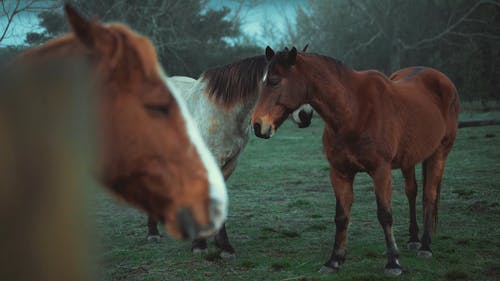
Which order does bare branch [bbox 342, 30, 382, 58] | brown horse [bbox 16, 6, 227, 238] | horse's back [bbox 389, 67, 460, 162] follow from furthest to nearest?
bare branch [bbox 342, 30, 382, 58] → horse's back [bbox 389, 67, 460, 162] → brown horse [bbox 16, 6, 227, 238]

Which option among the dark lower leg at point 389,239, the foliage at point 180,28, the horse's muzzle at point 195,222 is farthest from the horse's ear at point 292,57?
the foliage at point 180,28

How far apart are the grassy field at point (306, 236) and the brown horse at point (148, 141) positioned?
3.45ft

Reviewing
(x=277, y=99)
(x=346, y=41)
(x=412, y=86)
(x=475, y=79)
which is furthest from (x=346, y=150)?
(x=346, y=41)

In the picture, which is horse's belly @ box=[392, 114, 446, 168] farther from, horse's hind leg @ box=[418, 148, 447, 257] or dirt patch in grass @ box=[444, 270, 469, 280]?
dirt patch in grass @ box=[444, 270, 469, 280]

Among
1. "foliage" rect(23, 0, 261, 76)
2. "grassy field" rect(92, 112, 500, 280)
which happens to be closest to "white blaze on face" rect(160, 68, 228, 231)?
"grassy field" rect(92, 112, 500, 280)

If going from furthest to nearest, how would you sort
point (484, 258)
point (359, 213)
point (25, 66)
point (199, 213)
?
point (359, 213) → point (484, 258) → point (199, 213) → point (25, 66)

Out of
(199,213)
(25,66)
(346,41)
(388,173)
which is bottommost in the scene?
(388,173)

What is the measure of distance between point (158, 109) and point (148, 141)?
97 millimetres

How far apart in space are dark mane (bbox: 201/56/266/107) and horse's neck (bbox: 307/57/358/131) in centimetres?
97

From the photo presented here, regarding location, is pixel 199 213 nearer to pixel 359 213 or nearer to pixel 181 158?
pixel 181 158

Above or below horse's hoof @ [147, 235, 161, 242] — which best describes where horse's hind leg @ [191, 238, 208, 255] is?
below

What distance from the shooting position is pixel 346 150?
14.3ft

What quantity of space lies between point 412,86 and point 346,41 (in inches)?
867

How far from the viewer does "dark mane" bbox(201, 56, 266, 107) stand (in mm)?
5289
